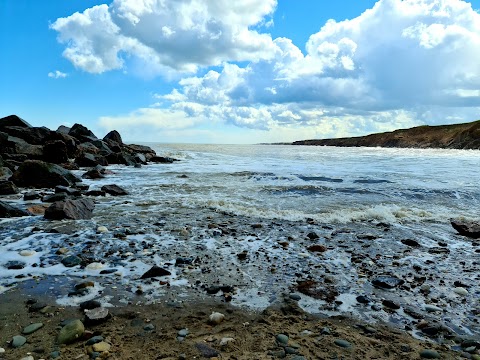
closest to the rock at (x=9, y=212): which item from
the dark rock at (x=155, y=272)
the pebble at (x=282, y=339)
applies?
the dark rock at (x=155, y=272)

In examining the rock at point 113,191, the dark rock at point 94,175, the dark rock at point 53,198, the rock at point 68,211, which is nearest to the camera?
the rock at point 68,211

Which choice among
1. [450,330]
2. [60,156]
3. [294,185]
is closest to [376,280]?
[450,330]

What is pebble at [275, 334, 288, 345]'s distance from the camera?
3.52 metres

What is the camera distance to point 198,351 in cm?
333

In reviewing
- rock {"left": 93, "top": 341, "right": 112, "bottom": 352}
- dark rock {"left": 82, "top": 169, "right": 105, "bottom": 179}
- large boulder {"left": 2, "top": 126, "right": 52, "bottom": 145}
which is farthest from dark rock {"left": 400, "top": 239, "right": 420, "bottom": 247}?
large boulder {"left": 2, "top": 126, "right": 52, "bottom": 145}

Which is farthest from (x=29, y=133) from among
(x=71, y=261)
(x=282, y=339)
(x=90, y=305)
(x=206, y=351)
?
(x=282, y=339)

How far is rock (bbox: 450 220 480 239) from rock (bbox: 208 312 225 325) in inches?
261

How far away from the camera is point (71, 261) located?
5.54 m

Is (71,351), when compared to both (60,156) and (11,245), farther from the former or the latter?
(60,156)

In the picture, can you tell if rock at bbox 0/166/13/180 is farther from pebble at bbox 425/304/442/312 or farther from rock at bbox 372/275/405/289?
pebble at bbox 425/304/442/312

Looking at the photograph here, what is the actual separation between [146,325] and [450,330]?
3302 mm

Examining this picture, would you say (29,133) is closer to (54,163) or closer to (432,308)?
(54,163)

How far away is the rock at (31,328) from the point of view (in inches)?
139

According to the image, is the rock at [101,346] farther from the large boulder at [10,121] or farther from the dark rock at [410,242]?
the large boulder at [10,121]
